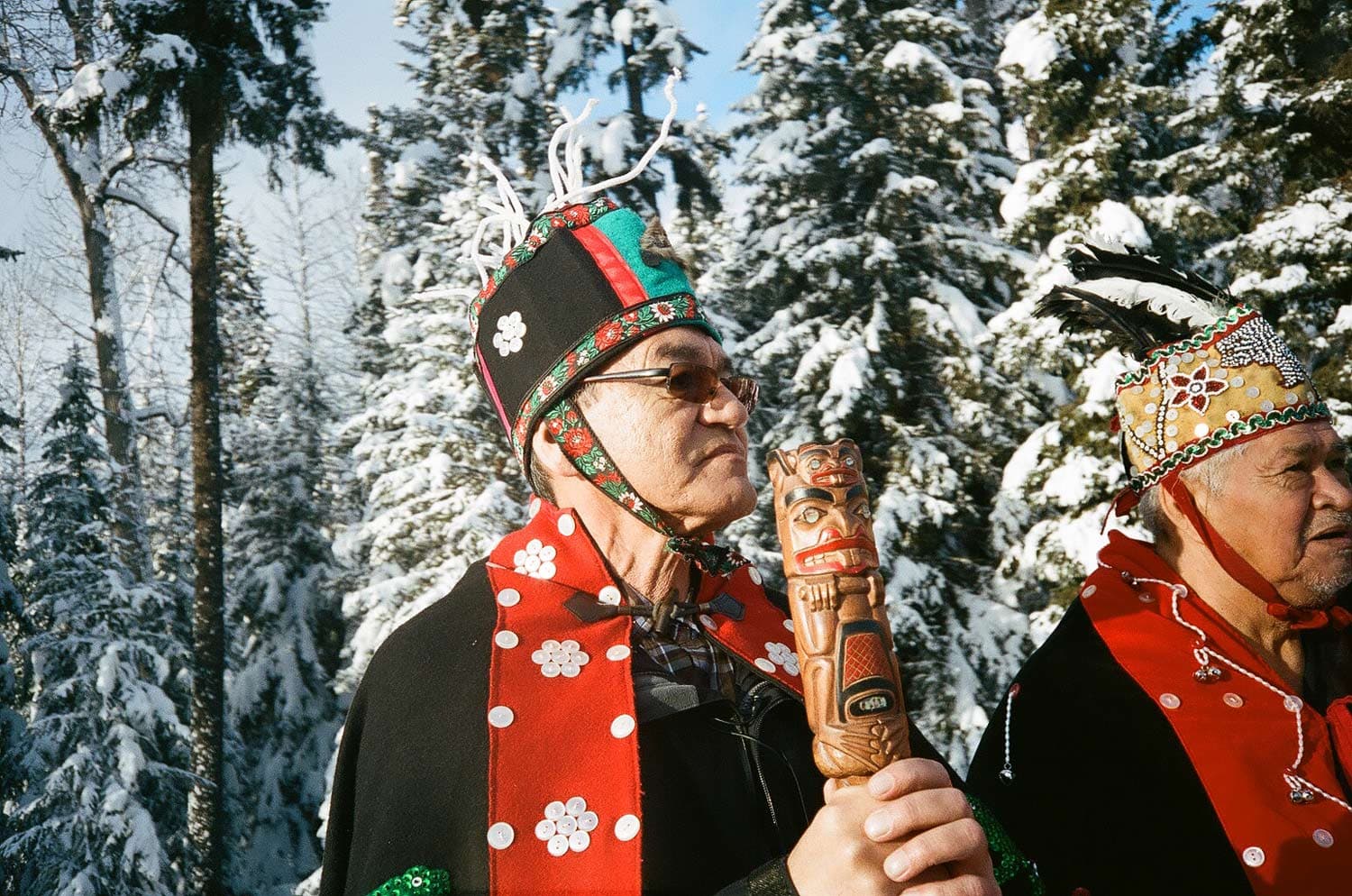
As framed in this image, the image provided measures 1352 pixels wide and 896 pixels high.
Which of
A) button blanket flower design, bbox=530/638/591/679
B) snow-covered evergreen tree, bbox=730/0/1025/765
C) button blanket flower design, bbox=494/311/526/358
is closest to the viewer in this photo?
button blanket flower design, bbox=530/638/591/679

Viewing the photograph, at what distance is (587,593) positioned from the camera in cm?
284

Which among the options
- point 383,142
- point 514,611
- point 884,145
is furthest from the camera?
point 383,142

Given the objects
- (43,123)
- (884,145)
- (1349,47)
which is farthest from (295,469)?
(1349,47)

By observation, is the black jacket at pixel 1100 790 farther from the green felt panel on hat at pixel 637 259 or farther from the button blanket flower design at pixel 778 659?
the green felt panel on hat at pixel 637 259

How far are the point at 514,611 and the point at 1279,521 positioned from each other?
2.48 metres

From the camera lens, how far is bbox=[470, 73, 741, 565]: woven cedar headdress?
296cm

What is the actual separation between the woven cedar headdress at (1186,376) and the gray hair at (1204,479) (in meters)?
0.02

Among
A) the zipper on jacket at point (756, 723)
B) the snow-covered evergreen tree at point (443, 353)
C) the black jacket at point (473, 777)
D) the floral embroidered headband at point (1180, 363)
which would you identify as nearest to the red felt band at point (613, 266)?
the black jacket at point (473, 777)

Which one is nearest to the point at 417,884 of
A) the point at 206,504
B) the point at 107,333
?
the point at 206,504

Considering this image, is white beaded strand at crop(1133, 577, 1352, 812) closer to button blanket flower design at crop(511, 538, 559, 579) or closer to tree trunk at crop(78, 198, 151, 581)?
button blanket flower design at crop(511, 538, 559, 579)

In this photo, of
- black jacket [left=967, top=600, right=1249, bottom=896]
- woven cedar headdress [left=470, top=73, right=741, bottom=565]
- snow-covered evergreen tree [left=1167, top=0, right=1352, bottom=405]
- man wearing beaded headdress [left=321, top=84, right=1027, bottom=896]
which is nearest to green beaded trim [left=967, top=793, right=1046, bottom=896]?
man wearing beaded headdress [left=321, top=84, right=1027, bottom=896]

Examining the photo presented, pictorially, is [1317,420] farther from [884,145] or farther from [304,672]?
[304,672]

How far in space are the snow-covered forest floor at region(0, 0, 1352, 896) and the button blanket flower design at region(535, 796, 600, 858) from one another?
436 inches

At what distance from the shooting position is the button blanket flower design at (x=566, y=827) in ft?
7.75
